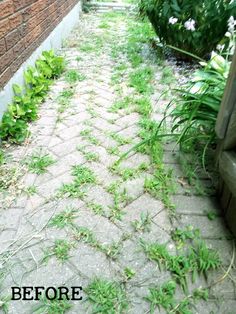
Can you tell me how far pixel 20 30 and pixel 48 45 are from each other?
1006 millimetres

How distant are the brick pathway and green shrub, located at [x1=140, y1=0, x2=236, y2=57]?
1.45 m

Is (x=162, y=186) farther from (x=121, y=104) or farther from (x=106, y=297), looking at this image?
(x=121, y=104)

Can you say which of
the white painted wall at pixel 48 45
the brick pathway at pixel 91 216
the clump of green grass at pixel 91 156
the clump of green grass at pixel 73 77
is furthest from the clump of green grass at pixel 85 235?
the clump of green grass at pixel 73 77

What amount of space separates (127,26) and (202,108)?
3.88m

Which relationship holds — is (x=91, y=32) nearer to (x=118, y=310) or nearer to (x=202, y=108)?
(x=202, y=108)

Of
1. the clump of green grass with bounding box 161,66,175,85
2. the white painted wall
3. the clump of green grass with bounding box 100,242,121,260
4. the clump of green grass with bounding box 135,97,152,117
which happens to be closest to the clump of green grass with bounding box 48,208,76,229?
the clump of green grass with bounding box 100,242,121,260

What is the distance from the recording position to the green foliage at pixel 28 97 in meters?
2.13

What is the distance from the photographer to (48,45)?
3.48 m

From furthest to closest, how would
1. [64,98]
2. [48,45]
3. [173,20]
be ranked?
[48,45]
[173,20]
[64,98]

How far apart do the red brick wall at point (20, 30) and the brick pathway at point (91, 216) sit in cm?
48

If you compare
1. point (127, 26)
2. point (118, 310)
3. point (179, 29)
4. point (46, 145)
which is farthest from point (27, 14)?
point (127, 26)

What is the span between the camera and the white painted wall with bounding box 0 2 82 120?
7.26ft

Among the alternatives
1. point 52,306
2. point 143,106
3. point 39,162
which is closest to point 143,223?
point 52,306

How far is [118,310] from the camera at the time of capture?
119cm
